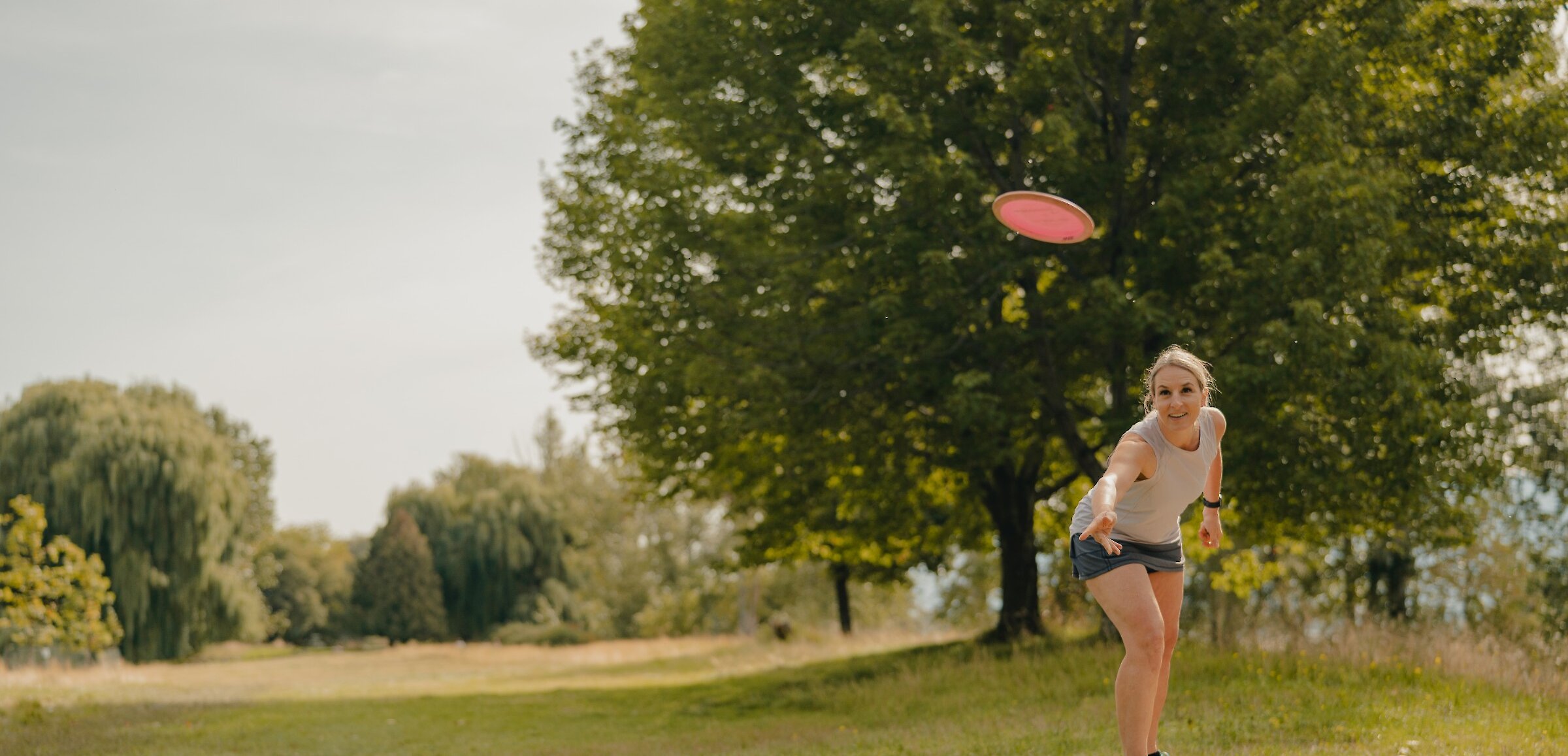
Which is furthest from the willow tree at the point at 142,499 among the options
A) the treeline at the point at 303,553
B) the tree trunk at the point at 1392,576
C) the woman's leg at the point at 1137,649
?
the woman's leg at the point at 1137,649

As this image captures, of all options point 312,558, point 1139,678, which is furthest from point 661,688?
point 312,558

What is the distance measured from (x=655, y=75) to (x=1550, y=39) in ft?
39.7

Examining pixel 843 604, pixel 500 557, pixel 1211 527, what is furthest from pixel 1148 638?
pixel 500 557

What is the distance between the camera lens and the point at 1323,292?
13.2 metres

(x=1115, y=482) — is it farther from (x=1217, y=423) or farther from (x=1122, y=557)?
(x=1217, y=423)

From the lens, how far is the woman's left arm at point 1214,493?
611cm

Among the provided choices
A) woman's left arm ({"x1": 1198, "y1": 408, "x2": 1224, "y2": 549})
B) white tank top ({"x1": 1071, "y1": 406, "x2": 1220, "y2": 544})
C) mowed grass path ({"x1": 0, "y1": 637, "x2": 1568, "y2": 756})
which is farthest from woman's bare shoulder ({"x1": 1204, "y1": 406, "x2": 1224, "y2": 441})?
mowed grass path ({"x1": 0, "y1": 637, "x2": 1568, "y2": 756})

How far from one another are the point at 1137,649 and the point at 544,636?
47.3 m

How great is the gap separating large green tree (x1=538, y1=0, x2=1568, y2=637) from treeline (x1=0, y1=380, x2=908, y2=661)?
259 inches

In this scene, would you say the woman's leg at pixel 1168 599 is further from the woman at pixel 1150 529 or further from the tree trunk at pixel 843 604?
the tree trunk at pixel 843 604

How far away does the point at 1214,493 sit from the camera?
650 cm

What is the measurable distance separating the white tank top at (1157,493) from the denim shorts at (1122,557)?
44 millimetres

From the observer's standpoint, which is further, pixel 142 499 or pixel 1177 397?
pixel 142 499

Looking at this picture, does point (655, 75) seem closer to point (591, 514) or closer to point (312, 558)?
point (591, 514)
